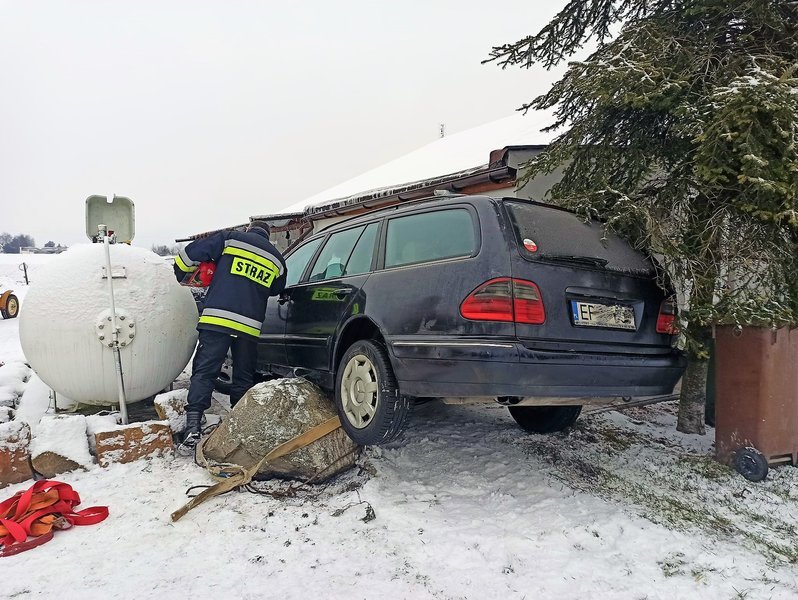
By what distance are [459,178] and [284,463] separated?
4365mm

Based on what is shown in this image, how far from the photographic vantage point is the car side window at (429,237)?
113 inches

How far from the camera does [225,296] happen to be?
396 cm

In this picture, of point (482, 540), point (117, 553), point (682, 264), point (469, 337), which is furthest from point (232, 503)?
point (682, 264)

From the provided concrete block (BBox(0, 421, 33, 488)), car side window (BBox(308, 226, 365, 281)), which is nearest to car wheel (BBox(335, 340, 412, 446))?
car side window (BBox(308, 226, 365, 281))

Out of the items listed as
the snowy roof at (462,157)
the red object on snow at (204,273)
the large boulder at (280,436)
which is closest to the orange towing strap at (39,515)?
the large boulder at (280,436)

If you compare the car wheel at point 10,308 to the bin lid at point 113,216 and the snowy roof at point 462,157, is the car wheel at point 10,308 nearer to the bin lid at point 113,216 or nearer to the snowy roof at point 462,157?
the snowy roof at point 462,157

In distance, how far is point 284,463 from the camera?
10.7 ft

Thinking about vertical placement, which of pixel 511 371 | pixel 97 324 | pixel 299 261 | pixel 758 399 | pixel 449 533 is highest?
pixel 299 261

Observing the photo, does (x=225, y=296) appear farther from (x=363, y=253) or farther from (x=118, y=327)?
(x=363, y=253)

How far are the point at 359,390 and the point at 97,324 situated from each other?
223cm

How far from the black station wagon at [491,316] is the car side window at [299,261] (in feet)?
3.13

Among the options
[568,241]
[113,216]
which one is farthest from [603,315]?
[113,216]

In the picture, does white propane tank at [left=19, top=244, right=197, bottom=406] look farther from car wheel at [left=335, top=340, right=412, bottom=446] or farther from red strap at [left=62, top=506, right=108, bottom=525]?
car wheel at [left=335, top=340, right=412, bottom=446]

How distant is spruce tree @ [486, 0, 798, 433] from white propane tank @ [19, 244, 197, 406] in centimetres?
339
